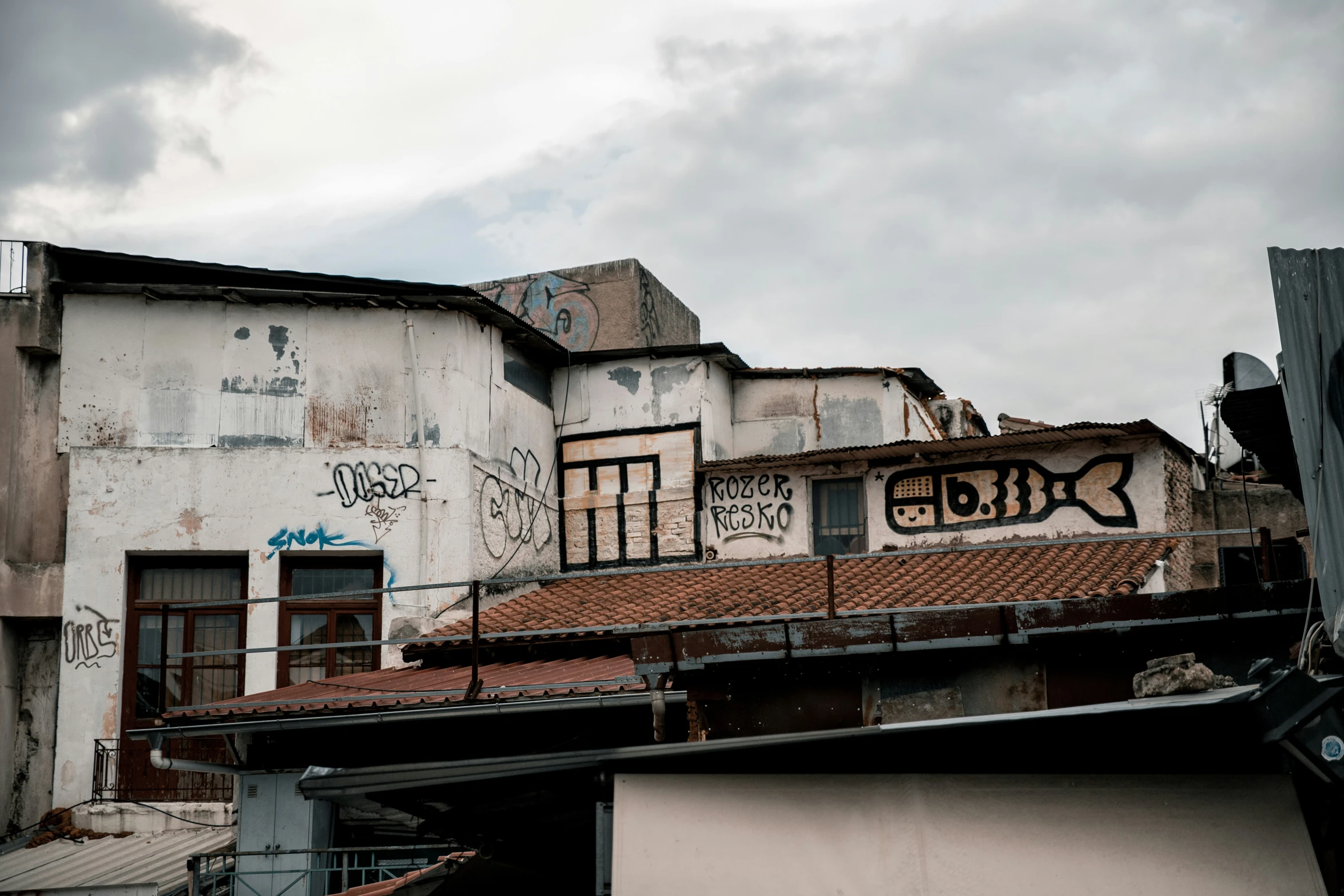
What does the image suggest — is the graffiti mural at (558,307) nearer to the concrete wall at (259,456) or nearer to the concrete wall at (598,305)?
the concrete wall at (598,305)

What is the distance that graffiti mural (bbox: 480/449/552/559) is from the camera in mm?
Result: 18234

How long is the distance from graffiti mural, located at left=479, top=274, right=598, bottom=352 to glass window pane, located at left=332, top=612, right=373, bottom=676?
28.0 feet

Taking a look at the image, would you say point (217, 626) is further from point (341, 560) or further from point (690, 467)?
point (690, 467)

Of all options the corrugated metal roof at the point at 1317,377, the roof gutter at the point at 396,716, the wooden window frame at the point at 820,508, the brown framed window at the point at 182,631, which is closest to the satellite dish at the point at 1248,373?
the corrugated metal roof at the point at 1317,377

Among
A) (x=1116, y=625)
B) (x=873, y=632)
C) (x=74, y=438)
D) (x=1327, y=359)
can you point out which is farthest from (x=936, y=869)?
(x=74, y=438)

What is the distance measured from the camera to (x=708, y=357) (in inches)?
800

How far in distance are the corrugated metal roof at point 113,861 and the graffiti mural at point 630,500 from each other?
661cm

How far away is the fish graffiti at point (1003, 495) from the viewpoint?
17.6m

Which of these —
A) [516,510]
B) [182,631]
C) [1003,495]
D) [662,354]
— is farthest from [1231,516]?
[182,631]

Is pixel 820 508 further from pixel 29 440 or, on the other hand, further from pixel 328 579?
pixel 29 440

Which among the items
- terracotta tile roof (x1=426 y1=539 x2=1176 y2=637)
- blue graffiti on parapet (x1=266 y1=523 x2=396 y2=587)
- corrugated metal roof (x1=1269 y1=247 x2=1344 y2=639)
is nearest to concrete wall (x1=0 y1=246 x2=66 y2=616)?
blue graffiti on parapet (x1=266 y1=523 x2=396 y2=587)

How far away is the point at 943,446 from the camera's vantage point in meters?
17.9

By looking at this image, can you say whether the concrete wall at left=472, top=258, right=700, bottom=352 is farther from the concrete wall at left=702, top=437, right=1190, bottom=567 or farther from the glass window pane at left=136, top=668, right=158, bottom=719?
the glass window pane at left=136, top=668, right=158, bottom=719

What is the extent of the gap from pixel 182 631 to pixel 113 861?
10.2ft
